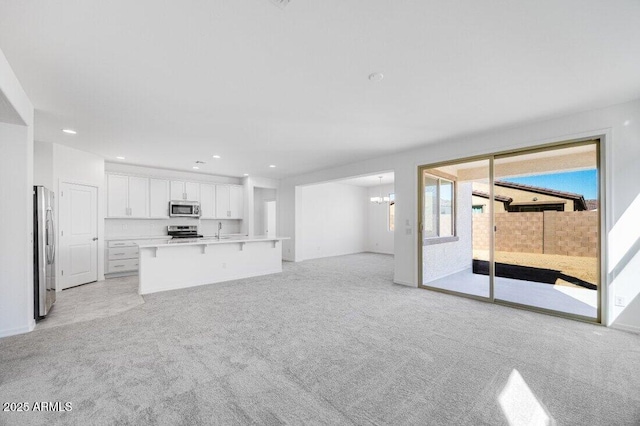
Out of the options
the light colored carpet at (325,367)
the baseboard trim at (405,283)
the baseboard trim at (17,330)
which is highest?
the baseboard trim at (17,330)

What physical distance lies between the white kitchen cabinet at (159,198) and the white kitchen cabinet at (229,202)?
1.27 metres

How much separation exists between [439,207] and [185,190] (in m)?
6.24

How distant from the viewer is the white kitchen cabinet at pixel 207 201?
23.6 feet

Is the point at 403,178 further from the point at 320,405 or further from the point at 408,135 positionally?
the point at 320,405

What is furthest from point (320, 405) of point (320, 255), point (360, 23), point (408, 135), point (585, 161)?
point (320, 255)

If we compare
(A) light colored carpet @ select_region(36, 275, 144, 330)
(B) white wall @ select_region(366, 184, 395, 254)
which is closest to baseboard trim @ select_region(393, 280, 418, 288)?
(A) light colored carpet @ select_region(36, 275, 144, 330)

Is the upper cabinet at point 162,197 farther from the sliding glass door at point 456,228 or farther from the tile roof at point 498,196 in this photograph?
the tile roof at point 498,196

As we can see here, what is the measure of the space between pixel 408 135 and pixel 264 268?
13.5 feet

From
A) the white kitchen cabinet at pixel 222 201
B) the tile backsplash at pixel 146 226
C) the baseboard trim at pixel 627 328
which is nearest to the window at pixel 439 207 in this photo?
the baseboard trim at pixel 627 328

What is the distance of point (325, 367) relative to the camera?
2.25 m

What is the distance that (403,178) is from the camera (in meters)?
5.17

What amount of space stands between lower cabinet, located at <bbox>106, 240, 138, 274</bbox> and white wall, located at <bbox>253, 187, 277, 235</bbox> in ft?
12.0

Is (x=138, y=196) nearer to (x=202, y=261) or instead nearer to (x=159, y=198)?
(x=159, y=198)

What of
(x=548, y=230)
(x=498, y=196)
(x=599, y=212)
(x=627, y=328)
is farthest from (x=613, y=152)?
(x=498, y=196)
